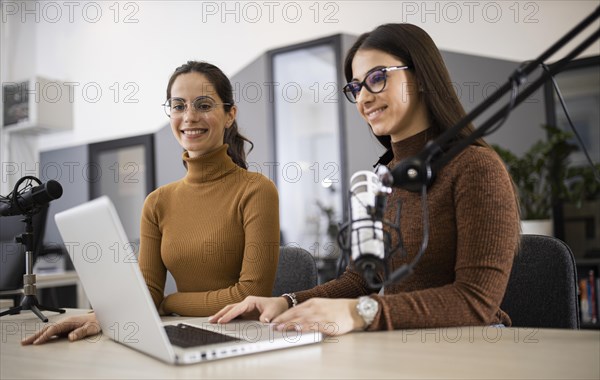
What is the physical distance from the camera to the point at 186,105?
1798 mm

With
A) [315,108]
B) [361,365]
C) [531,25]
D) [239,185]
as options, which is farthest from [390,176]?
[315,108]

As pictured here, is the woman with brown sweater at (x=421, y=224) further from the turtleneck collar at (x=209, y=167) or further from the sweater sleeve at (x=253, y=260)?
the turtleneck collar at (x=209, y=167)

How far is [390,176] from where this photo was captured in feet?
2.63

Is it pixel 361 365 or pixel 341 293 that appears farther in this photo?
pixel 341 293

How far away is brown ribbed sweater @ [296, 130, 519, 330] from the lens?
3.43 ft

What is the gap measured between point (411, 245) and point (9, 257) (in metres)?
1.50

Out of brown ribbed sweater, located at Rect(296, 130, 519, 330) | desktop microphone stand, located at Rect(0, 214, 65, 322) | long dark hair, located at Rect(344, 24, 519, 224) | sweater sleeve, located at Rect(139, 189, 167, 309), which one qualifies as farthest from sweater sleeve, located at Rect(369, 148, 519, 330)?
desktop microphone stand, located at Rect(0, 214, 65, 322)

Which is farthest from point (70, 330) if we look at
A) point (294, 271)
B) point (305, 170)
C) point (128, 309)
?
point (305, 170)

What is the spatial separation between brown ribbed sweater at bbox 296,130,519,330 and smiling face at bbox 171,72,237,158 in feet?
2.38

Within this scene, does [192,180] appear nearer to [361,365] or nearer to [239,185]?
[239,185]

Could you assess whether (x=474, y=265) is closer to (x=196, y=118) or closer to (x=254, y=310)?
(x=254, y=310)

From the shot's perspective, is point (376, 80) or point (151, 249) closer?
point (376, 80)

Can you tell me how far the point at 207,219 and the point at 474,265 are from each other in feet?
2.92

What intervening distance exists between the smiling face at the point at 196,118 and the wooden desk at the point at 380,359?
34.3 inches
